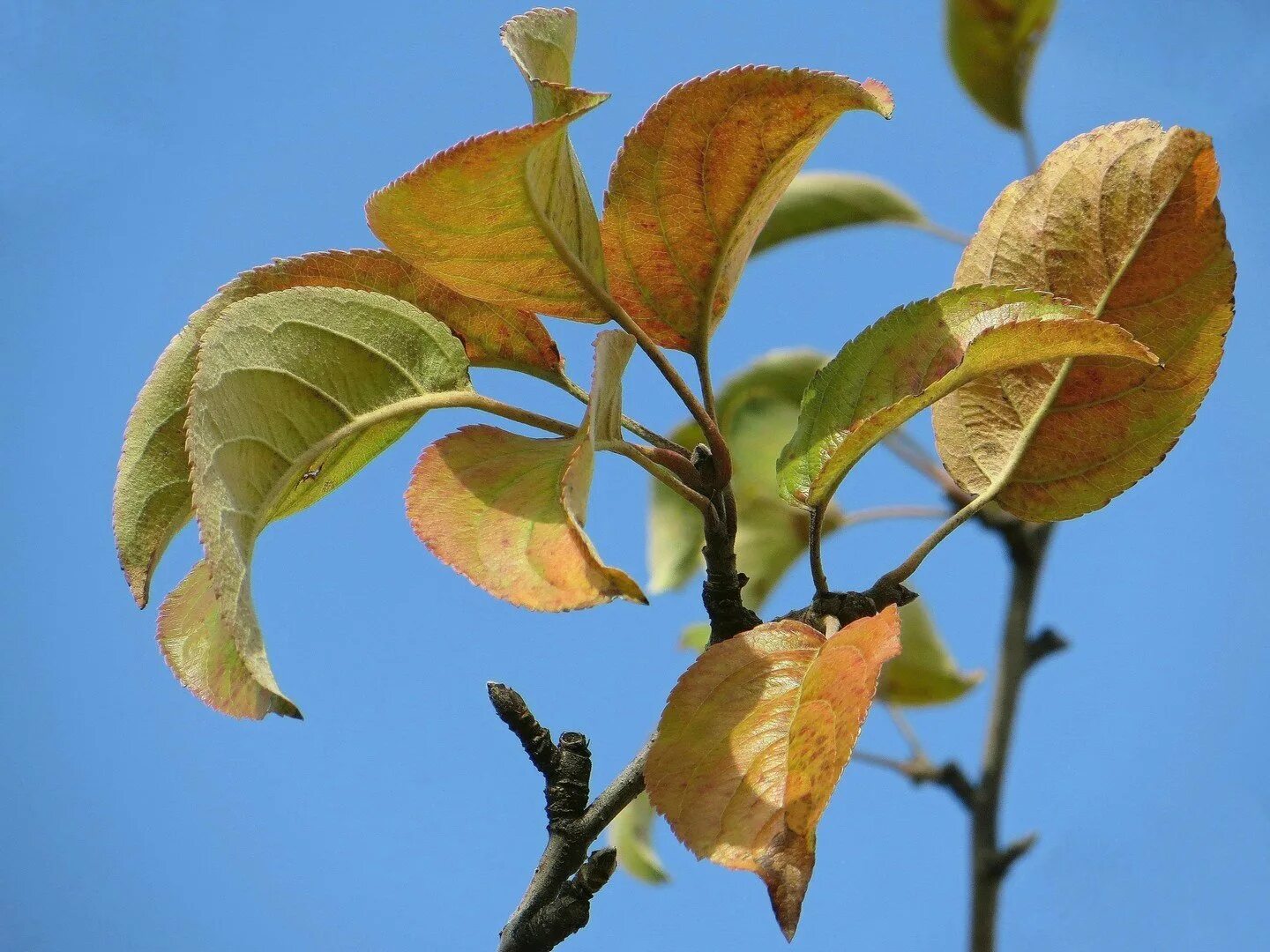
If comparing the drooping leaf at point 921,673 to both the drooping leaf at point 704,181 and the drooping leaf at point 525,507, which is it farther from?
the drooping leaf at point 525,507

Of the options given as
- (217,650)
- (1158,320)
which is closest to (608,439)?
(217,650)

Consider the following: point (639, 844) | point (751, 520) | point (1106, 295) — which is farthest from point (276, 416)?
point (639, 844)

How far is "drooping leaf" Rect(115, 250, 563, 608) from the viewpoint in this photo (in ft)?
2.58

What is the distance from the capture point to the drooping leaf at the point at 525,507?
24.3 inches

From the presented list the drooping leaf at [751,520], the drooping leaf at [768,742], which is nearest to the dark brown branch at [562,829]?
the drooping leaf at [768,742]

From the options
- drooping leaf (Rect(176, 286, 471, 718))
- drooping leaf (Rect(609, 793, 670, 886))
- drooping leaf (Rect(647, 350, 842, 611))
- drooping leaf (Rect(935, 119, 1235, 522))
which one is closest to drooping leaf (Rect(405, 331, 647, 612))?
drooping leaf (Rect(176, 286, 471, 718))

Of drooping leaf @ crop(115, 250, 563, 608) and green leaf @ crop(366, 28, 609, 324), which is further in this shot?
drooping leaf @ crop(115, 250, 563, 608)

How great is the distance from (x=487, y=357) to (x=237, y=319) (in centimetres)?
22

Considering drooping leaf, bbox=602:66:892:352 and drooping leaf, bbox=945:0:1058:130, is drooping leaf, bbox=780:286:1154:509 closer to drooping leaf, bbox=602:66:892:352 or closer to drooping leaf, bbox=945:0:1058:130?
drooping leaf, bbox=602:66:892:352

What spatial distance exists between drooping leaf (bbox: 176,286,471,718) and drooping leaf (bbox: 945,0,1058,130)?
1.45 m

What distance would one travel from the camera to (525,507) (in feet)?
2.30

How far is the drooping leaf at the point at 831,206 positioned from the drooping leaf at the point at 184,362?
1.24 m

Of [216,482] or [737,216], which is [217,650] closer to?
[216,482]

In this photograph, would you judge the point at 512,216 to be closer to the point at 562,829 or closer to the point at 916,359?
the point at 916,359
